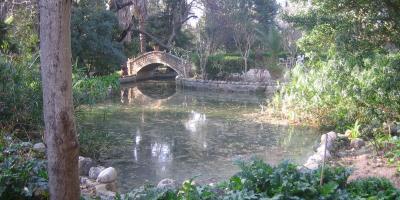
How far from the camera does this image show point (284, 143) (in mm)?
9492

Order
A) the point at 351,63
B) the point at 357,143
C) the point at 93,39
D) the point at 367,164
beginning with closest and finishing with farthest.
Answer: the point at 367,164 → the point at 357,143 → the point at 351,63 → the point at 93,39

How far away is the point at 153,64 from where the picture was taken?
25500 mm

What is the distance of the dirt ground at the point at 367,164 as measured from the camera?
5.47 meters

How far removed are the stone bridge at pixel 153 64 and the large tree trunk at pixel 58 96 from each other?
19.8 meters

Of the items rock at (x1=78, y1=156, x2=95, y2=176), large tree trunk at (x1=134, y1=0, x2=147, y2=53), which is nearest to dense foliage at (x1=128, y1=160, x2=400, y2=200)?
rock at (x1=78, y1=156, x2=95, y2=176)

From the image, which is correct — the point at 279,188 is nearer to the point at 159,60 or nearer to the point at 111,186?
the point at 111,186

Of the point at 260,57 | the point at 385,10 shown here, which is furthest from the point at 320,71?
the point at 260,57

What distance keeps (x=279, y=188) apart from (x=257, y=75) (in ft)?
59.4

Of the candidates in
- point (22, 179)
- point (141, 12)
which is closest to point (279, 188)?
point (22, 179)

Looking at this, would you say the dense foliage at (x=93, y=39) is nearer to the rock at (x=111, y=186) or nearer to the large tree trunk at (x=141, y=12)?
the large tree trunk at (x=141, y=12)

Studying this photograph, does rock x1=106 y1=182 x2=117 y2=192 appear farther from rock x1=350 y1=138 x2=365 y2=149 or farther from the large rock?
the large rock

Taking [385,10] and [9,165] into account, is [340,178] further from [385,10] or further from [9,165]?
[385,10]

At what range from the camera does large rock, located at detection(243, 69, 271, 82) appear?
2114 cm

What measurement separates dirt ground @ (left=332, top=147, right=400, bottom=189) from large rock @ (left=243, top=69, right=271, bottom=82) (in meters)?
13.6
